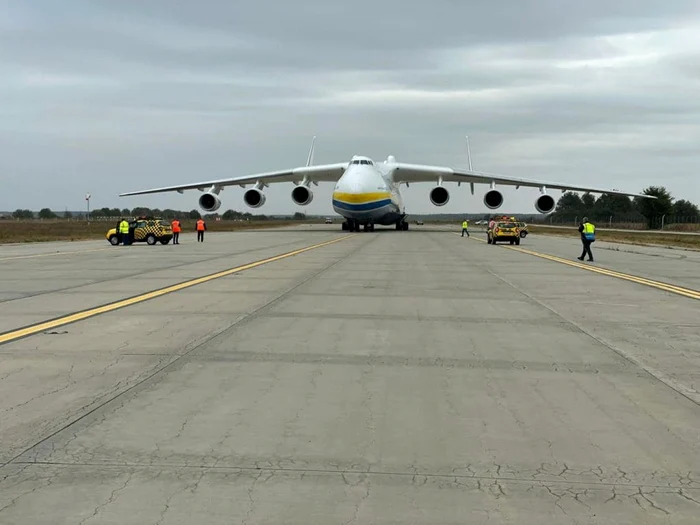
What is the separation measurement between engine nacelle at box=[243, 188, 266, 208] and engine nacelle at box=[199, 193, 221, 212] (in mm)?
2006

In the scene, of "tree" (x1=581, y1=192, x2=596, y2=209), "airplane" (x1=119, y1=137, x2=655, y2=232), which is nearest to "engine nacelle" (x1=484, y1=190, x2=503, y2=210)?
"airplane" (x1=119, y1=137, x2=655, y2=232)

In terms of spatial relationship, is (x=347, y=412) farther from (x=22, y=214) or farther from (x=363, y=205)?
(x=22, y=214)

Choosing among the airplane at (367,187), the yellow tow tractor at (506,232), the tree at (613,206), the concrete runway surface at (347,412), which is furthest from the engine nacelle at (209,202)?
the tree at (613,206)

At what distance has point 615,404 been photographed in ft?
18.4

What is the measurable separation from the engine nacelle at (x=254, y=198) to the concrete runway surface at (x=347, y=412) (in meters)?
35.0

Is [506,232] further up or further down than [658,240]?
further up

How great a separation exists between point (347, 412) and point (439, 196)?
145 ft

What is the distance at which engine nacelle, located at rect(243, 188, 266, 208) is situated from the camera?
4638cm

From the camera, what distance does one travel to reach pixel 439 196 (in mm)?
48500

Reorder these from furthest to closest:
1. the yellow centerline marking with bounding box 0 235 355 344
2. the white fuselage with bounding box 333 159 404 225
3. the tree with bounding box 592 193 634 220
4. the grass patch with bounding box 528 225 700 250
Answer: the tree with bounding box 592 193 634 220 → the white fuselage with bounding box 333 159 404 225 → the grass patch with bounding box 528 225 700 250 → the yellow centerline marking with bounding box 0 235 355 344

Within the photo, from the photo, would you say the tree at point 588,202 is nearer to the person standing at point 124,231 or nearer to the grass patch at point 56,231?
the grass patch at point 56,231

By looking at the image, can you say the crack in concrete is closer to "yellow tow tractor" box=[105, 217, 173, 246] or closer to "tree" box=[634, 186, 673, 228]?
"yellow tow tractor" box=[105, 217, 173, 246]

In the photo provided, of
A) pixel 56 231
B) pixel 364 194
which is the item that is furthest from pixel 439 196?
pixel 56 231

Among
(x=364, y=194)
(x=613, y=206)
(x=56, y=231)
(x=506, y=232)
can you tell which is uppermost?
(x=364, y=194)
